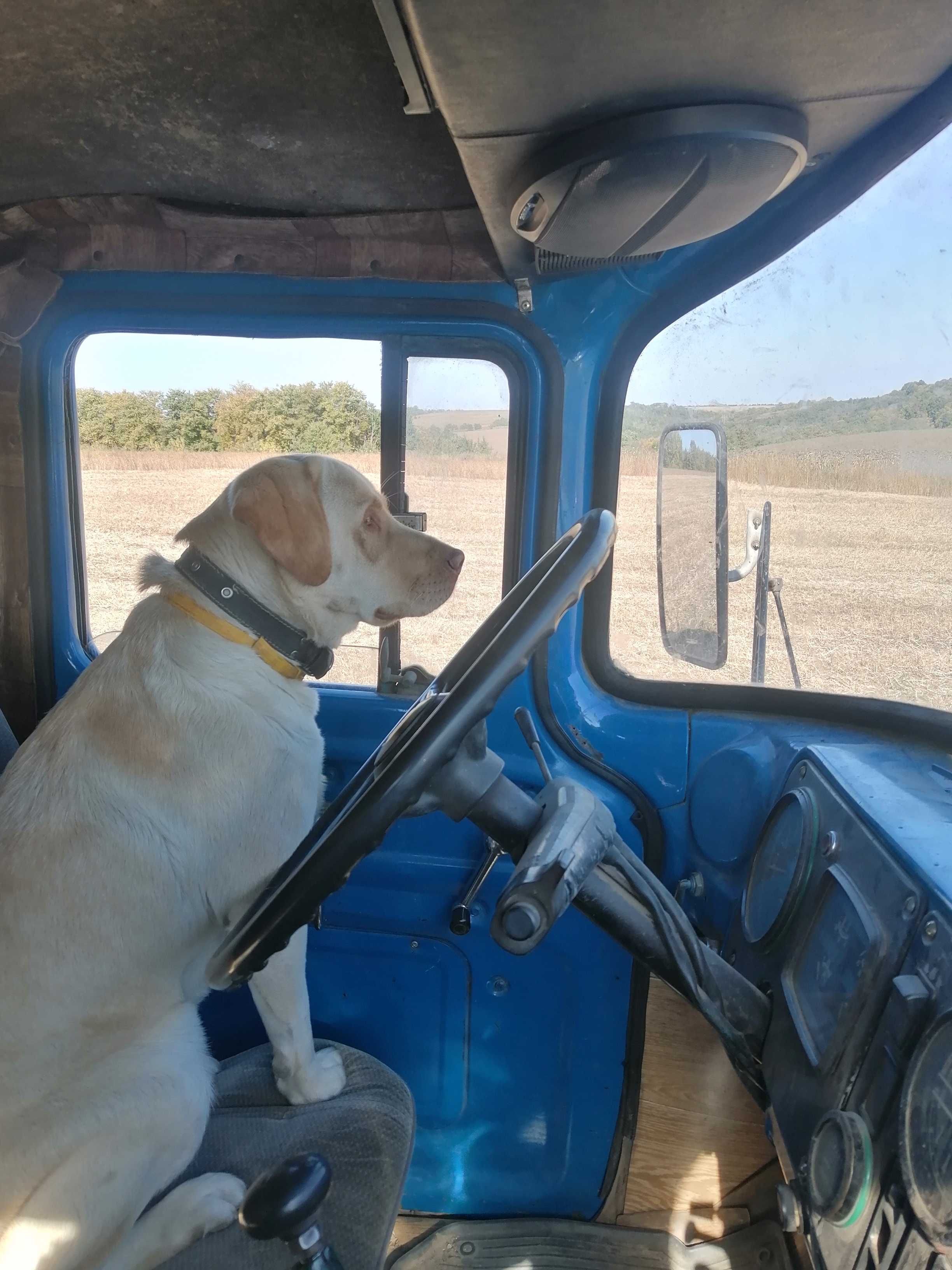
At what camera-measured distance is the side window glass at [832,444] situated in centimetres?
129

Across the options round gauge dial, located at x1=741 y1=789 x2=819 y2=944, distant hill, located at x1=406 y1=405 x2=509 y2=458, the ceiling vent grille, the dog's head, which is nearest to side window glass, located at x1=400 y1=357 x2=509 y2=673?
distant hill, located at x1=406 y1=405 x2=509 y2=458

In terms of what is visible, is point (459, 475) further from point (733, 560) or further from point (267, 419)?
point (733, 560)

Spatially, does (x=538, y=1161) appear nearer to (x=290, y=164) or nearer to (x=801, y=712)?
(x=801, y=712)

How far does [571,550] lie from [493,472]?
959mm

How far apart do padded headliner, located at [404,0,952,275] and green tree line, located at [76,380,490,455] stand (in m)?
0.76

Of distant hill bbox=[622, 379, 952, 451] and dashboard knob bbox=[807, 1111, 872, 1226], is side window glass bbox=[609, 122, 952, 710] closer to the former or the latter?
distant hill bbox=[622, 379, 952, 451]

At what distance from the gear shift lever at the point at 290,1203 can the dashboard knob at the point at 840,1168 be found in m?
0.62

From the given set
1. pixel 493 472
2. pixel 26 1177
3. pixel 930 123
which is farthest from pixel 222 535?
pixel 930 123

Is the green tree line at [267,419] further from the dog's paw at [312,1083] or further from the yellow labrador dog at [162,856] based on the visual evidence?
the dog's paw at [312,1083]

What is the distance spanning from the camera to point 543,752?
6.25ft

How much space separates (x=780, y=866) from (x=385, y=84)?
4.82 ft

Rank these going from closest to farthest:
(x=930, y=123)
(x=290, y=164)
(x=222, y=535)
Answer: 1. (x=930, y=123)
2. (x=290, y=164)
3. (x=222, y=535)

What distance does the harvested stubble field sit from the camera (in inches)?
55.8

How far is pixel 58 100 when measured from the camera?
1.35 m
